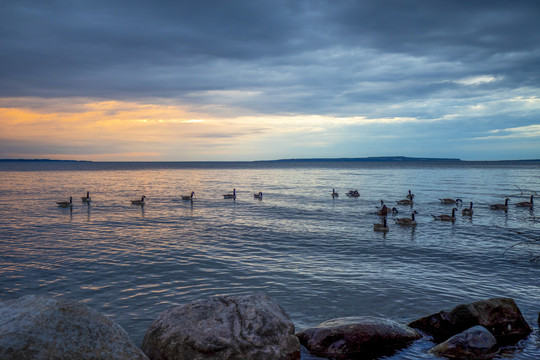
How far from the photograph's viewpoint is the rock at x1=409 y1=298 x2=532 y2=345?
344 inches

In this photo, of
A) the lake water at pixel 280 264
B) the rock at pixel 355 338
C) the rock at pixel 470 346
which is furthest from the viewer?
the lake water at pixel 280 264

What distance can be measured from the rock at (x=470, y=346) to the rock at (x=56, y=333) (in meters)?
5.98

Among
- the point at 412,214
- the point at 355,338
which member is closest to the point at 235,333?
the point at 355,338

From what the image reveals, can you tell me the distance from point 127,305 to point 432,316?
820 cm

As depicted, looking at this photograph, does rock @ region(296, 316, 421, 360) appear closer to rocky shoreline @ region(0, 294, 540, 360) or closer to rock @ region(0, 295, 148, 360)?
rocky shoreline @ region(0, 294, 540, 360)

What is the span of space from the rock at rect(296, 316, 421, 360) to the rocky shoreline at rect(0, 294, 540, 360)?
20 millimetres

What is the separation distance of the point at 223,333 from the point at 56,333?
270cm

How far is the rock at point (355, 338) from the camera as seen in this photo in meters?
7.80

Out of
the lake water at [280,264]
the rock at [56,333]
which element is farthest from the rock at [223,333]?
the lake water at [280,264]

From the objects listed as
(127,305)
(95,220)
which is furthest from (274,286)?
(95,220)

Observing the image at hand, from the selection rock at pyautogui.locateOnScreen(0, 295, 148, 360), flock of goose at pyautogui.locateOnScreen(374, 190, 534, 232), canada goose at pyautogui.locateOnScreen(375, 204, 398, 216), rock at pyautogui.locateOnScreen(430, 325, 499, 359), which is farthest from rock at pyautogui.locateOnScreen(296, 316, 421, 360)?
canada goose at pyautogui.locateOnScreen(375, 204, 398, 216)

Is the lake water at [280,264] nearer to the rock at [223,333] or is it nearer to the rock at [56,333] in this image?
the rock at [223,333]

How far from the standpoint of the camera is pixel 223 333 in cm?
656

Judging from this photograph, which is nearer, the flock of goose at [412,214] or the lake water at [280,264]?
the lake water at [280,264]
